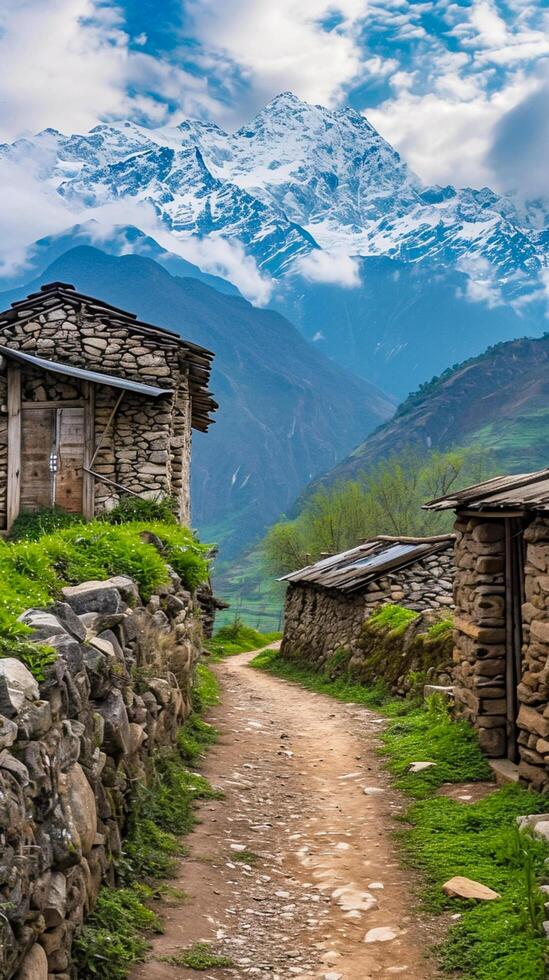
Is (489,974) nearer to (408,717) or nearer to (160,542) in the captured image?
(160,542)

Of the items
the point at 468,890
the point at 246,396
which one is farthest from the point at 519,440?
the point at 468,890

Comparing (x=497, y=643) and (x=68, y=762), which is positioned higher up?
(x=497, y=643)

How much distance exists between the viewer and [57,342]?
16.6 m

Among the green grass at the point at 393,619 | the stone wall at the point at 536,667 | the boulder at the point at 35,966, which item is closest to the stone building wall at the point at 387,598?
the green grass at the point at 393,619

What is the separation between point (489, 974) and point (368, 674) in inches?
460

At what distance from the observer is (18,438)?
16297 millimetres

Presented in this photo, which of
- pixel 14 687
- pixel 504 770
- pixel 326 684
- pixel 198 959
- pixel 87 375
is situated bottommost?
pixel 326 684

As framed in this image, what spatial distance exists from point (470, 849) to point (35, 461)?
11.8 meters

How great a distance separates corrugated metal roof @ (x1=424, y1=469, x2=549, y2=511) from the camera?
319 inches

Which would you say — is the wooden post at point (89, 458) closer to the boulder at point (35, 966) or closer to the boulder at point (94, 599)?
the boulder at point (94, 599)

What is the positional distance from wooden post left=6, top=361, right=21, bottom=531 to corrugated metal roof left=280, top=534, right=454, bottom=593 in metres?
7.00

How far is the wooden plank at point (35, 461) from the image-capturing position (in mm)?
16438

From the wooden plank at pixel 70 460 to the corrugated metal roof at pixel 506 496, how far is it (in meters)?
8.09

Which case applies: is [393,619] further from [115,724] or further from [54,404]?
[115,724]
